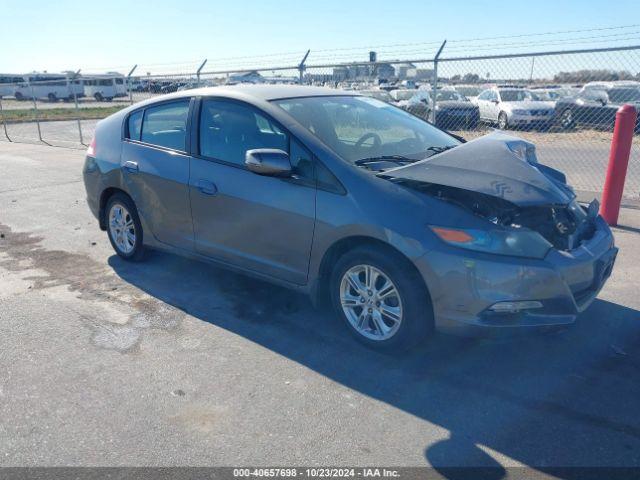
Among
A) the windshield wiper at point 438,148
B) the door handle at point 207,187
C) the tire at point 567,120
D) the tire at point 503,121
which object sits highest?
the windshield wiper at point 438,148

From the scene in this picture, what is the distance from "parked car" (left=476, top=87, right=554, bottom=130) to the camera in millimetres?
17641

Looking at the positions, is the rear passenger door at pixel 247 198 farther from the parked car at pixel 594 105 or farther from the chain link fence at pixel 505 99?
the parked car at pixel 594 105

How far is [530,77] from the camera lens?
9047 mm

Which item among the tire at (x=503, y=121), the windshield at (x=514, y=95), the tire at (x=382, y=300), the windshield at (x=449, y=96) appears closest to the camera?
the tire at (x=382, y=300)

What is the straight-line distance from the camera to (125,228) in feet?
18.2

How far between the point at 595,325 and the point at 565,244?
3.00ft

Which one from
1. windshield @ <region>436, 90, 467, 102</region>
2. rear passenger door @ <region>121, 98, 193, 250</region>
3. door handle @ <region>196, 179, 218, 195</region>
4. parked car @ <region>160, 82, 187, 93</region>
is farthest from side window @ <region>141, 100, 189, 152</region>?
windshield @ <region>436, 90, 467, 102</region>

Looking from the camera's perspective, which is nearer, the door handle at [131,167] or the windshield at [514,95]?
the door handle at [131,167]

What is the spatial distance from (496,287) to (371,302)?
83 centimetres

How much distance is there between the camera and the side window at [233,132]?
4234mm

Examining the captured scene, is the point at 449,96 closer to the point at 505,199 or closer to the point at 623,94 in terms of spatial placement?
the point at 623,94

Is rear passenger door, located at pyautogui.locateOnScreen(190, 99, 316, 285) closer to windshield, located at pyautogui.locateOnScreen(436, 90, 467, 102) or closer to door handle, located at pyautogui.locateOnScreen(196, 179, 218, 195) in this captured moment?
door handle, located at pyautogui.locateOnScreen(196, 179, 218, 195)

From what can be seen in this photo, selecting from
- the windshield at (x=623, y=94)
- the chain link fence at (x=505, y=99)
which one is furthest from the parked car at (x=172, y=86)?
the windshield at (x=623, y=94)

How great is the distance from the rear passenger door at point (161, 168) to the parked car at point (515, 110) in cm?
1394
